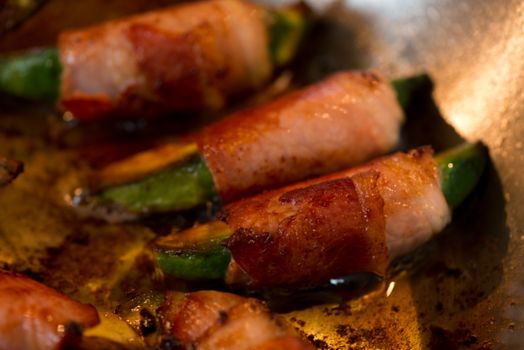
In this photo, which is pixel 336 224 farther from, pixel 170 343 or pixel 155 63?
pixel 155 63

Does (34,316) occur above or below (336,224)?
below

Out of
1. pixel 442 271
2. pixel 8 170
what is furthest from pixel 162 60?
pixel 442 271

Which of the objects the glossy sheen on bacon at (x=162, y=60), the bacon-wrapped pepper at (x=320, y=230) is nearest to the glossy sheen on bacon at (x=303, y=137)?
the bacon-wrapped pepper at (x=320, y=230)

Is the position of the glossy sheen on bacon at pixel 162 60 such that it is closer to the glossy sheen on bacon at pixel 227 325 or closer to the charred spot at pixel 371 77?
the charred spot at pixel 371 77

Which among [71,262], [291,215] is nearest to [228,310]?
[291,215]

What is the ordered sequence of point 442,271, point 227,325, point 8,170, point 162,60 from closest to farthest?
point 227,325
point 442,271
point 8,170
point 162,60

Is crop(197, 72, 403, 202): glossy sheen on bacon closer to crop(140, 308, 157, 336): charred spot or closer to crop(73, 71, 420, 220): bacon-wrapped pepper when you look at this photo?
crop(73, 71, 420, 220): bacon-wrapped pepper

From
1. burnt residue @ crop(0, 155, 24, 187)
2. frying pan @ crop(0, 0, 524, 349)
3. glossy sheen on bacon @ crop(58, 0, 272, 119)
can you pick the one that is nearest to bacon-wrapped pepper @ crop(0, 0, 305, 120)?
glossy sheen on bacon @ crop(58, 0, 272, 119)
